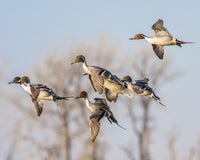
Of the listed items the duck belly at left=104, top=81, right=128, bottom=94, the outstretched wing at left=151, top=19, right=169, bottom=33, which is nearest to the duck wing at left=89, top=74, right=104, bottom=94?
the duck belly at left=104, top=81, right=128, bottom=94

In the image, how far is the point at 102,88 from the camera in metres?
4.25

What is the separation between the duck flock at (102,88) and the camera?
14.3 feet

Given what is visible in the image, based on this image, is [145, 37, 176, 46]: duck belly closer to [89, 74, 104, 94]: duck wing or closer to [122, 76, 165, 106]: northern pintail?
[122, 76, 165, 106]: northern pintail

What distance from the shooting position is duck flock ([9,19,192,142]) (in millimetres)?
4367

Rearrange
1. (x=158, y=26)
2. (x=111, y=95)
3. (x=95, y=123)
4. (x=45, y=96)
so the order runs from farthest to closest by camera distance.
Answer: (x=158, y=26), (x=111, y=95), (x=45, y=96), (x=95, y=123)


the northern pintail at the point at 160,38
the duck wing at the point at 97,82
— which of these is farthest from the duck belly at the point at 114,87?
the northern pintail at the point at 160,38

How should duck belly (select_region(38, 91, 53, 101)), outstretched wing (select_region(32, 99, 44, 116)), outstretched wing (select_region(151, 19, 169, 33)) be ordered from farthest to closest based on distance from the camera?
outstretched wing (select_region(151, 19, 169, 33)), duck belly (select_region(38, 91, 53, 101)), outstretched wing (select_region(32, 99, 44, 116))

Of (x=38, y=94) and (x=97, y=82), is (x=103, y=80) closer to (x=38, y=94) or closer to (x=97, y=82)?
(x=97, y=82)

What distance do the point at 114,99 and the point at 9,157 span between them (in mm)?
13856

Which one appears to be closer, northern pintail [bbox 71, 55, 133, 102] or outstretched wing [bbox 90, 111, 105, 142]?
outstretched wing [bbox 90, 111, 105, 142]

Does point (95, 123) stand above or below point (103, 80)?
below

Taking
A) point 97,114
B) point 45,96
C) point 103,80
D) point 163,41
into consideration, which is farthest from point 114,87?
point 163,41

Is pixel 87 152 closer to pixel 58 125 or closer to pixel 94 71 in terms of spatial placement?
pixel 58 125

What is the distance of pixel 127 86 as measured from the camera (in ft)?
15.6
